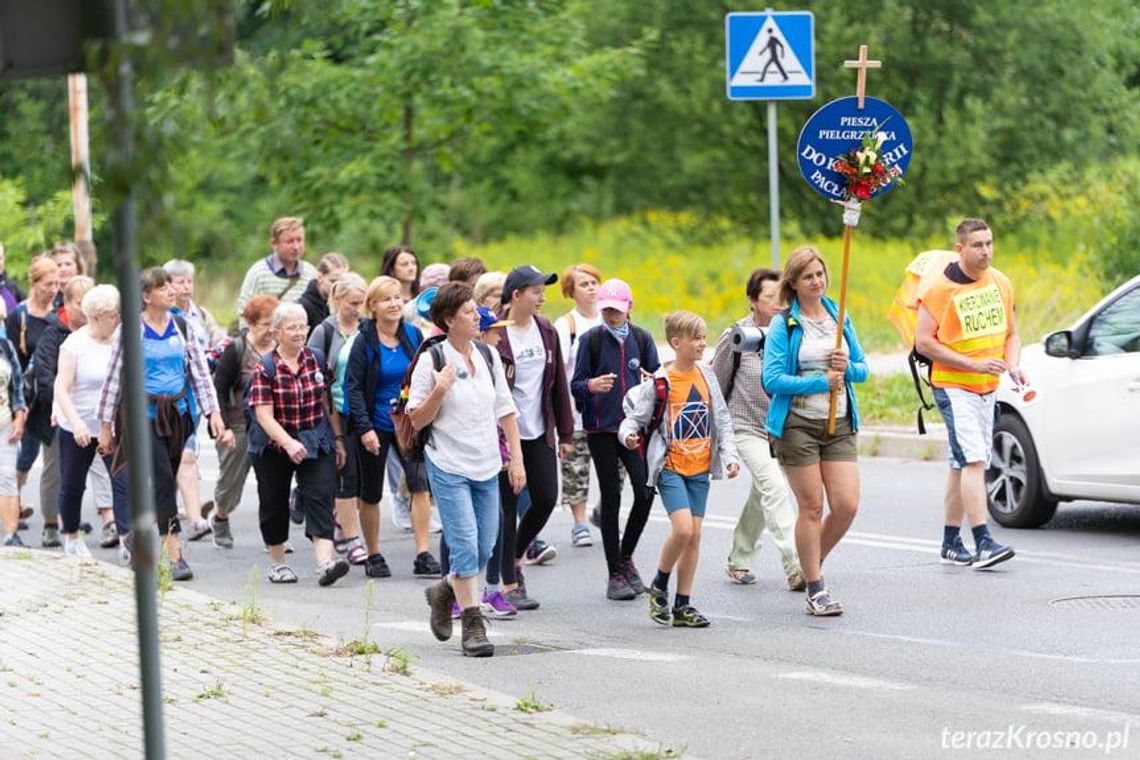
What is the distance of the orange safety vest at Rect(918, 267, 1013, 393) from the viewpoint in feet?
37.7

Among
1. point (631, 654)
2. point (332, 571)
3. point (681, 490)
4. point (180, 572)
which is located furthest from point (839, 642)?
point (180, 572)

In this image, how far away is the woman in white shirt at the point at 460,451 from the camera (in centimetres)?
946

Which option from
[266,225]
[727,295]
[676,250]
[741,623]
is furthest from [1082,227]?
[741,623]

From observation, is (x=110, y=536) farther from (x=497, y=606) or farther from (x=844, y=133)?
(x=844, y=133)

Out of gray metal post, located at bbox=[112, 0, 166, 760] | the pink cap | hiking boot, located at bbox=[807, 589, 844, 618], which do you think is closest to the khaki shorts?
hiking boot, located at bbox=[807, 589, 844, 618]

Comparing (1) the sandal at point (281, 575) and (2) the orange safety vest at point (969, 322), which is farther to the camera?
(1) the sandal at point (281, 575)

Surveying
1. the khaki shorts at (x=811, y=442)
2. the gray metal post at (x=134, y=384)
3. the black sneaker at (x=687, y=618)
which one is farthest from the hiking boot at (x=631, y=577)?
the gray metal post at (x=134, y=384)

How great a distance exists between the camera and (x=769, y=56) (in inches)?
631

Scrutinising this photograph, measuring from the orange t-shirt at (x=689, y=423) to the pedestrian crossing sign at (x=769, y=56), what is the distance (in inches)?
235

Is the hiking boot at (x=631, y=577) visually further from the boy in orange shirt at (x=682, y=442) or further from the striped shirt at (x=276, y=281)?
the striped shirt at (x=276, y=281)

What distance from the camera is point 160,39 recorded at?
4.91 metres

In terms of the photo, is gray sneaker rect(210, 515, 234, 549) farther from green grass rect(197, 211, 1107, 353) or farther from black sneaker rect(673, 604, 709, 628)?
green grass rect(197, 211, 1107, 353)

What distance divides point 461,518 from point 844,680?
1.86 meters

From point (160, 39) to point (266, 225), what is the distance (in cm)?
3432
